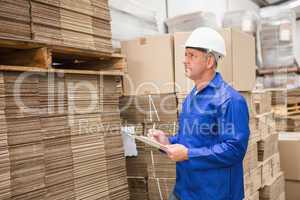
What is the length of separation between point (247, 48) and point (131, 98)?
136 cm

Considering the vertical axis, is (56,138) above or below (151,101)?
below

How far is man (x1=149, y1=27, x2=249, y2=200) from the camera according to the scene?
2.25 meters

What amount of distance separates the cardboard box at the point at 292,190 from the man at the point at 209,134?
11.0 feet

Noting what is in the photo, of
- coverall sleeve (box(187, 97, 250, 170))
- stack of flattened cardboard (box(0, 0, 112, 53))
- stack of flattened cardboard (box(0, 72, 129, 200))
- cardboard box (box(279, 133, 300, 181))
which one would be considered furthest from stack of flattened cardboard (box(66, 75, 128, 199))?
cardboard box (box(279, 133, 300, 181))

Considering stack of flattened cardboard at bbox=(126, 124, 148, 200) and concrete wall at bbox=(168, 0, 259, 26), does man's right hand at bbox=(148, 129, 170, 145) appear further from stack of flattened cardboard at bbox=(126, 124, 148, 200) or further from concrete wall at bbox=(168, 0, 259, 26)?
concrete wall at bbox=(168, 0, 259, 26)

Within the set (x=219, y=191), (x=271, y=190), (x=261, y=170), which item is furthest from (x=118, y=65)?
(x=271, y=190)

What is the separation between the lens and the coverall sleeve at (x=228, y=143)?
2.22 m

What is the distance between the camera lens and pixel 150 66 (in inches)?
132

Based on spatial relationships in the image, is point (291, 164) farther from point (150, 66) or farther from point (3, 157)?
point (3, 157)

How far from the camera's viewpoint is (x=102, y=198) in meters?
2.74

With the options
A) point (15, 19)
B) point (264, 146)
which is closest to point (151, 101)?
point (15, 19)

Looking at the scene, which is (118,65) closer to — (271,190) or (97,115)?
(97,115)

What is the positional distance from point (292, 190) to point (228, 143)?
3.73 metres

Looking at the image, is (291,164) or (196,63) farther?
(291,164)
